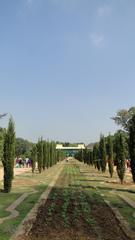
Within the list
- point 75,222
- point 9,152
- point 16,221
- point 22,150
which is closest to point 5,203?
point 16,221

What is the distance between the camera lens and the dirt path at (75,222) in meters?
10.4

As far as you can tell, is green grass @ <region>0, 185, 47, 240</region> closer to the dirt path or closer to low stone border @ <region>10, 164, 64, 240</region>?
low stone border @ <region>10, 164, 64, 240</region>

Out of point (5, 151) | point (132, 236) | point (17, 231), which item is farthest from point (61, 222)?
point (5, 151)

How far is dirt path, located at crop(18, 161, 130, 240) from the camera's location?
10.4 meters

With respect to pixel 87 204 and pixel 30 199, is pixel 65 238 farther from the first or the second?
pixel 30 199

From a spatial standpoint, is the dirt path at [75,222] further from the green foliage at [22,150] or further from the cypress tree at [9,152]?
the green foliage at [22,150]

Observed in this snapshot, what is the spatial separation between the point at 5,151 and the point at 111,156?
17.7 m

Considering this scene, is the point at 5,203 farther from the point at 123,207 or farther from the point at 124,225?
the point at 124,225

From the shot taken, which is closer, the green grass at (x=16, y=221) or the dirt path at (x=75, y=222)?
the dirt path at (x=75, y=222)

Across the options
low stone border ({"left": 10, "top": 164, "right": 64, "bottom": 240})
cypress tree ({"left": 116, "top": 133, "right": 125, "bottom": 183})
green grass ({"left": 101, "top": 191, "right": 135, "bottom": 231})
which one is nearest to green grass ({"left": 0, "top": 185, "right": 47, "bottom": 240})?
low stone border ({"left": 10, "top": 164, "right": 64, "bottom": 240})

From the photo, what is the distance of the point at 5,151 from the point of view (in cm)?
2386

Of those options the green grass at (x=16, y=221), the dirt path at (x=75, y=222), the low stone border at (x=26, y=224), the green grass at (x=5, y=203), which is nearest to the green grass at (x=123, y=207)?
the dirt path at (x=75, y=222)

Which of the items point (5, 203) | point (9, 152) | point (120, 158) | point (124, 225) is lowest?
point (124, 225)

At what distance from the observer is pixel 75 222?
40.2ft
